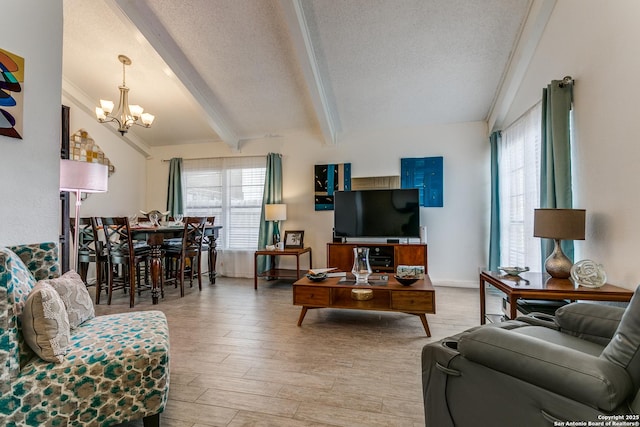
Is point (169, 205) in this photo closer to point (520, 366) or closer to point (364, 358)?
point (364, 358)

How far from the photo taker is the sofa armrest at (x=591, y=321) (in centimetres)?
129

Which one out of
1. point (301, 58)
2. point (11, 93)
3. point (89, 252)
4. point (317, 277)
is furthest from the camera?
point (89, 252)

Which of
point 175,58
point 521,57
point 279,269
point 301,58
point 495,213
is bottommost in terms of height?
point 279,269

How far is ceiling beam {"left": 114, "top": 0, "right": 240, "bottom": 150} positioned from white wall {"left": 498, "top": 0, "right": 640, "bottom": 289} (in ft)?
12.7

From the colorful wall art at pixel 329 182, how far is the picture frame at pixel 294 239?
519mm

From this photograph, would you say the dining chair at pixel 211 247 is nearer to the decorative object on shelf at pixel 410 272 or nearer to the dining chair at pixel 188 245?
the dining chair at pixel 188 245

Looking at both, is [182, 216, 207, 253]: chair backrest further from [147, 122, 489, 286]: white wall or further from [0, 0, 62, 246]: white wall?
[0, 0, 62, 246]: white wall

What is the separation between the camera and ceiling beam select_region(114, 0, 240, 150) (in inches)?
119

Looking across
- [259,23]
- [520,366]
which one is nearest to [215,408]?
[520,366]

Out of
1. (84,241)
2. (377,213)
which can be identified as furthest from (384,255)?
(84,241)

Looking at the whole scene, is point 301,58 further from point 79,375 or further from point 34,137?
point 79,375

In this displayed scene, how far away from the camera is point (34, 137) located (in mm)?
1808

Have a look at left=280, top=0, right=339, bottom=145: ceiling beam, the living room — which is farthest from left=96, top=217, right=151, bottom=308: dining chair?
left=280, top=0, right=339, bottom=145: ceiling beam

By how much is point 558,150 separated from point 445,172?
2042mm
